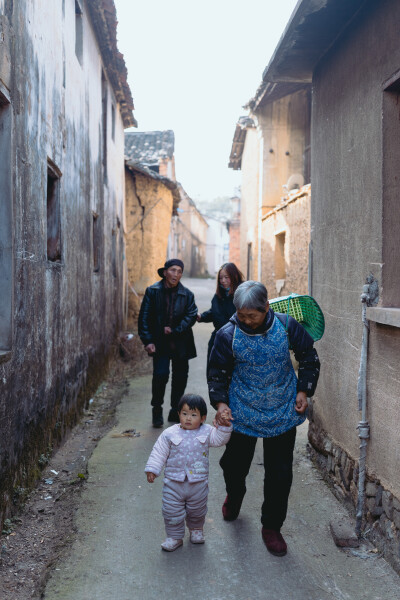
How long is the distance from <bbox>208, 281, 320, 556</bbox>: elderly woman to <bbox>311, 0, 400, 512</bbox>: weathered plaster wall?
1.67 feet

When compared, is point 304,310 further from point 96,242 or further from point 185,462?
point 96,242

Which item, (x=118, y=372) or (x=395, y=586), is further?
(x=118, y=372)

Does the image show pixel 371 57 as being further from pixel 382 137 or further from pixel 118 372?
pixel 118 372

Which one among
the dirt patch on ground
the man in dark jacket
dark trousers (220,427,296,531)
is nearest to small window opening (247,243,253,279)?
the dirt patch on ground

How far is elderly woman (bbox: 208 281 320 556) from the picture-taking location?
10.8 feet

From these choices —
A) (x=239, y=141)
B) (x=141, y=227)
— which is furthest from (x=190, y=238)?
(x=141, y=227)

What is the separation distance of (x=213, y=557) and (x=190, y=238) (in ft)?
138

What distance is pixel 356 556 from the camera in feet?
11.4

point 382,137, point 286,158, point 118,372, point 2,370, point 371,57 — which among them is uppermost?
point 286,158

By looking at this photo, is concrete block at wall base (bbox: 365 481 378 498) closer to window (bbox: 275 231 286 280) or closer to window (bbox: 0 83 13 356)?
window (bbox: 0 83 13 356)

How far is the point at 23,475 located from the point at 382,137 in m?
3.34

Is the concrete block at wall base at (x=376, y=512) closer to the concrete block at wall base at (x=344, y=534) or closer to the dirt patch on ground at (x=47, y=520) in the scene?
the concrete block at wall base at (x=344, y=534)

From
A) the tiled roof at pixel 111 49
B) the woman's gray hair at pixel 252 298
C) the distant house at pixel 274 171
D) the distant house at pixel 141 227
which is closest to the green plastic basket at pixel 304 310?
the woman's gray hair at pixel 252 298

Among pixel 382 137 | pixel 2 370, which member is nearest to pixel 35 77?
pixel 2 370
